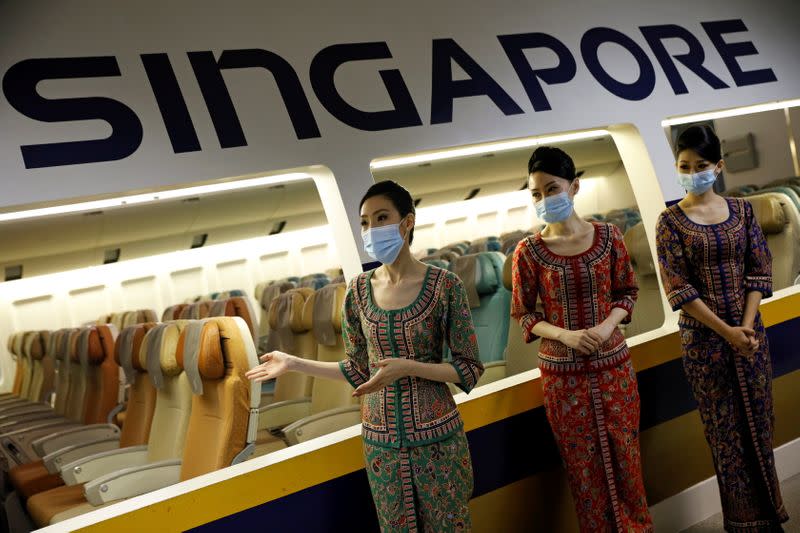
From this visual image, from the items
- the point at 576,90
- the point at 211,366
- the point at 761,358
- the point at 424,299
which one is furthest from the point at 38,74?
the point at 761,358

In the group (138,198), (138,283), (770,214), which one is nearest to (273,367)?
(138,198)

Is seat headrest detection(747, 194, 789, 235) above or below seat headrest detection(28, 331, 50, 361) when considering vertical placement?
below

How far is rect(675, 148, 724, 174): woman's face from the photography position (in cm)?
312

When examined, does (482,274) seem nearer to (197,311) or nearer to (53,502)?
(53,502)

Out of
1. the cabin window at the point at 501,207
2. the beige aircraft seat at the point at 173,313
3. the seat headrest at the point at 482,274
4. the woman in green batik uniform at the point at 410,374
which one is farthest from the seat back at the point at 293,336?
the beige aircraft seat at the point at 173,313

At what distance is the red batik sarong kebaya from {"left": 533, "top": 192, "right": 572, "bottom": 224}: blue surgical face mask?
12cm

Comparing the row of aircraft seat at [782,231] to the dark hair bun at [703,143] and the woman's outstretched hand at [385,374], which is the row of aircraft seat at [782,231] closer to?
the dark hair bun at [703,143]

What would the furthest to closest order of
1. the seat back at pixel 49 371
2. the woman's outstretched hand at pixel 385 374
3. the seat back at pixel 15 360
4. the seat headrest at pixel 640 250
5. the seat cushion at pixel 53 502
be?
the seat back at pixel 15 360 → the seat back at pixel 49 371 → the seat headrest at pixel 640 250 → the seat cushion at pixel 53 502 → the woman's outstretched hand at pixel 385 374

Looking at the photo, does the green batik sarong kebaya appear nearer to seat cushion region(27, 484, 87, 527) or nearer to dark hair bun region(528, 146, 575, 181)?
dark hair bun region(528, 146, 575, 181)

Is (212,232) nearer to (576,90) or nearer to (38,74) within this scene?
(576,90)

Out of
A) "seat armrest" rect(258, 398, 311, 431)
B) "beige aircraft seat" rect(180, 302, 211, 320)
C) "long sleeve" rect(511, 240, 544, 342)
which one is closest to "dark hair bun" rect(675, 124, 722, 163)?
"long sleeve" rect(511, 240, 544, 342)

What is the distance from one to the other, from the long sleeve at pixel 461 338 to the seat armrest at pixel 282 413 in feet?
6.58

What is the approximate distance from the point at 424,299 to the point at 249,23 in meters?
1.49

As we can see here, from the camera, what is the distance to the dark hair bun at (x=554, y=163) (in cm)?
277
